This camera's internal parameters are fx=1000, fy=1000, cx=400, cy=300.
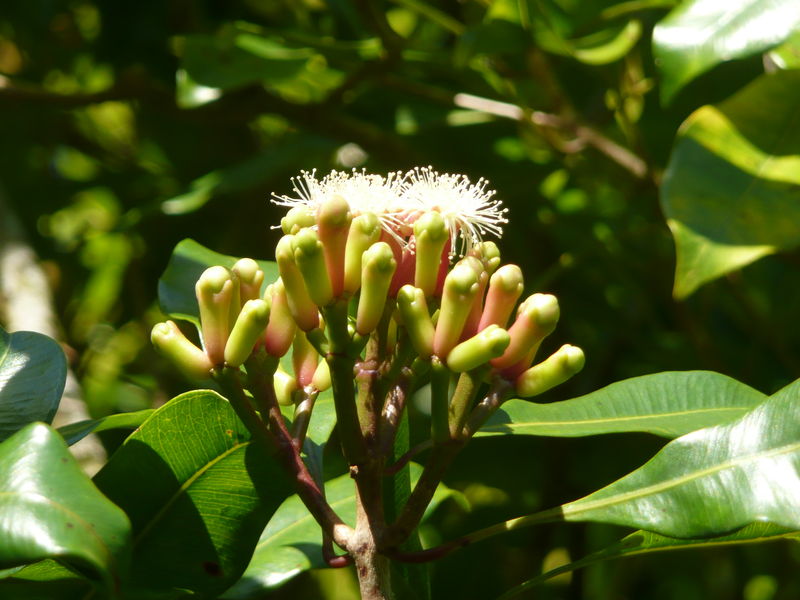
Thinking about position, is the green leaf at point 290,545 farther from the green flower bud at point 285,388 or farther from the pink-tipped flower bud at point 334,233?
the pink-tipped flower bud at point 334,233

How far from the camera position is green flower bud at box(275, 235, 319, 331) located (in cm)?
85

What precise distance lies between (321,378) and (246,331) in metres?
0.14

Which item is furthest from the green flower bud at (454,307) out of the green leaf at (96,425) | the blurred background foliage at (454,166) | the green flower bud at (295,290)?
the blurred background foliage at (454,166)

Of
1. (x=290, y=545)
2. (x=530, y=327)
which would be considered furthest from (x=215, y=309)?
(x=290, y=545)

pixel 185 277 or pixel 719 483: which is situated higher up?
pixel 185 277

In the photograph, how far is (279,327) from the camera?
891 mm

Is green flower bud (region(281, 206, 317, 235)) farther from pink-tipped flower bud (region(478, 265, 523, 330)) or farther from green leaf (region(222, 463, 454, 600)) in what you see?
green leaf (region(222, 463, 454, 600))

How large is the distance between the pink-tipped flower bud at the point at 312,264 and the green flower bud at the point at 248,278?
0.09 metres

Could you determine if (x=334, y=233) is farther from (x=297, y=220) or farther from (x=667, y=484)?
(x=667, y=484)

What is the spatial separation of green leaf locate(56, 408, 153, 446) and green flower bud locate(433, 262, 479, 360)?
0.35m

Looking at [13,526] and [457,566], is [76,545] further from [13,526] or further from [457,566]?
[457,566]

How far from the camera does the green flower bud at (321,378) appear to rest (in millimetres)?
941

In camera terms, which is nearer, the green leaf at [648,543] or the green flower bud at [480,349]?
the green flower bud at [480,349]

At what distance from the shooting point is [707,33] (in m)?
1.21
